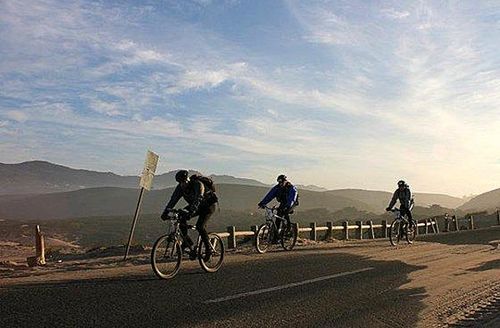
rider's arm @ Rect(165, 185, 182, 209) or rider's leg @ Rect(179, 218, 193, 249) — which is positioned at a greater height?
rider's arm @ Rect(165, 185, 182, 209)

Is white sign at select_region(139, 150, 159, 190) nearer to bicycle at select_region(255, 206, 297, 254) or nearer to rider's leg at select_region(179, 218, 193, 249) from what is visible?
bicycle at select_region(255, 206, 297, 254)

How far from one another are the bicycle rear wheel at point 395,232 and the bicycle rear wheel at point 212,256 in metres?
9.00

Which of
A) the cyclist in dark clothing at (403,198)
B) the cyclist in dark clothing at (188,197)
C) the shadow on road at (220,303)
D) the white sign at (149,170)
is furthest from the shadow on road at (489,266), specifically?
the white sign at (149,170)

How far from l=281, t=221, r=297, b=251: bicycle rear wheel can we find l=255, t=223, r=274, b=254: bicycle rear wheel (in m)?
0.50

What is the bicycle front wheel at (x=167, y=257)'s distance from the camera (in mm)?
9223

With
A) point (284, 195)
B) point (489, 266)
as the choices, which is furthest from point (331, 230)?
point (489, 266)

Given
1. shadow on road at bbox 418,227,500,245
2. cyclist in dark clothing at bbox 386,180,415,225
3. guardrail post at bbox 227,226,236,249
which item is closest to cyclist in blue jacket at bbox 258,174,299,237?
guardrail post at bbox 227,226,236,249

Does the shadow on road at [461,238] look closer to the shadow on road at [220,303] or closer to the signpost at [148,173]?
the shadow on road at [220,303]

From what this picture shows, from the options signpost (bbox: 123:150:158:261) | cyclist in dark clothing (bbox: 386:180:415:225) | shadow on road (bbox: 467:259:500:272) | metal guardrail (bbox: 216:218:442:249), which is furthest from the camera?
cyclist in dark clothing (bbox: 386:180:415:225)

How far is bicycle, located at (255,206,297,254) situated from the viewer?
47.6 feet

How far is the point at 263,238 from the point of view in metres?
14.6

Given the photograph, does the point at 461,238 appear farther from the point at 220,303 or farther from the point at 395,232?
the point at 220,303

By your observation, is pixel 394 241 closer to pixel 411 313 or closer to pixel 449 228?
pixel 411 313

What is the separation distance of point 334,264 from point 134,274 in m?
4.67
